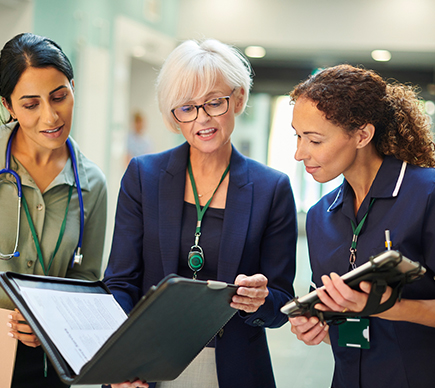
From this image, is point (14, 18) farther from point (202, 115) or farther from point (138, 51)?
point (202, 115)

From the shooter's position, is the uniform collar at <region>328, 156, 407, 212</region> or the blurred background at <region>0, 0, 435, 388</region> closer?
the uniform collar at <region>328, 156, 407, 212</region>

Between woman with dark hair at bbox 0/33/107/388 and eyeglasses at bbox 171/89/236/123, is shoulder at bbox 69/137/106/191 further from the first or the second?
eyeglasses at bbox 171/89/236/123

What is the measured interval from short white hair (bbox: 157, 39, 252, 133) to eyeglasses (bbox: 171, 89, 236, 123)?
0.11 feet

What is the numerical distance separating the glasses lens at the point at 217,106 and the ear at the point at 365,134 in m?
0.50

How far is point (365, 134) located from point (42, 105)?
1148 millimetres

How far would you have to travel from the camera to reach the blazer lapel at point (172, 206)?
1.74 meters

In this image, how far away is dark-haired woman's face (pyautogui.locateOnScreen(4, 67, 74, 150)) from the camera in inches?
71.8

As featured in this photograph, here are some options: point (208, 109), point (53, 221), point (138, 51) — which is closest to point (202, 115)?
point (208, 109)

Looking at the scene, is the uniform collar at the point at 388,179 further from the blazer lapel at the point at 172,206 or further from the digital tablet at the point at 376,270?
the blazer lapel at the point at 172,206

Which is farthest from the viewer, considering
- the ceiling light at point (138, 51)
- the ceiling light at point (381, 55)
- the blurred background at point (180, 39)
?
the ceiling light at point (138, 51)

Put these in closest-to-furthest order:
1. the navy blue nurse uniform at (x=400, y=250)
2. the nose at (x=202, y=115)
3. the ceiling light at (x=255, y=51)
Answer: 1. the navy blue nurse uniform at (x=400, y=250)
2. the nose at (x=202, y=115)
3. the ceiling light at (x=255, y=51)

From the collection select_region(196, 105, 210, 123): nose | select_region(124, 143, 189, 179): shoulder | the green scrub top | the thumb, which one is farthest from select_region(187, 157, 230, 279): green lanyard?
the thumb

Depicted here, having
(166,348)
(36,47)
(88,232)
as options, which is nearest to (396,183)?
(166,348)

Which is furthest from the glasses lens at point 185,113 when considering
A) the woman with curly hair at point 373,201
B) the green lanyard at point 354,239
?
the green lanyard at point 354,239
